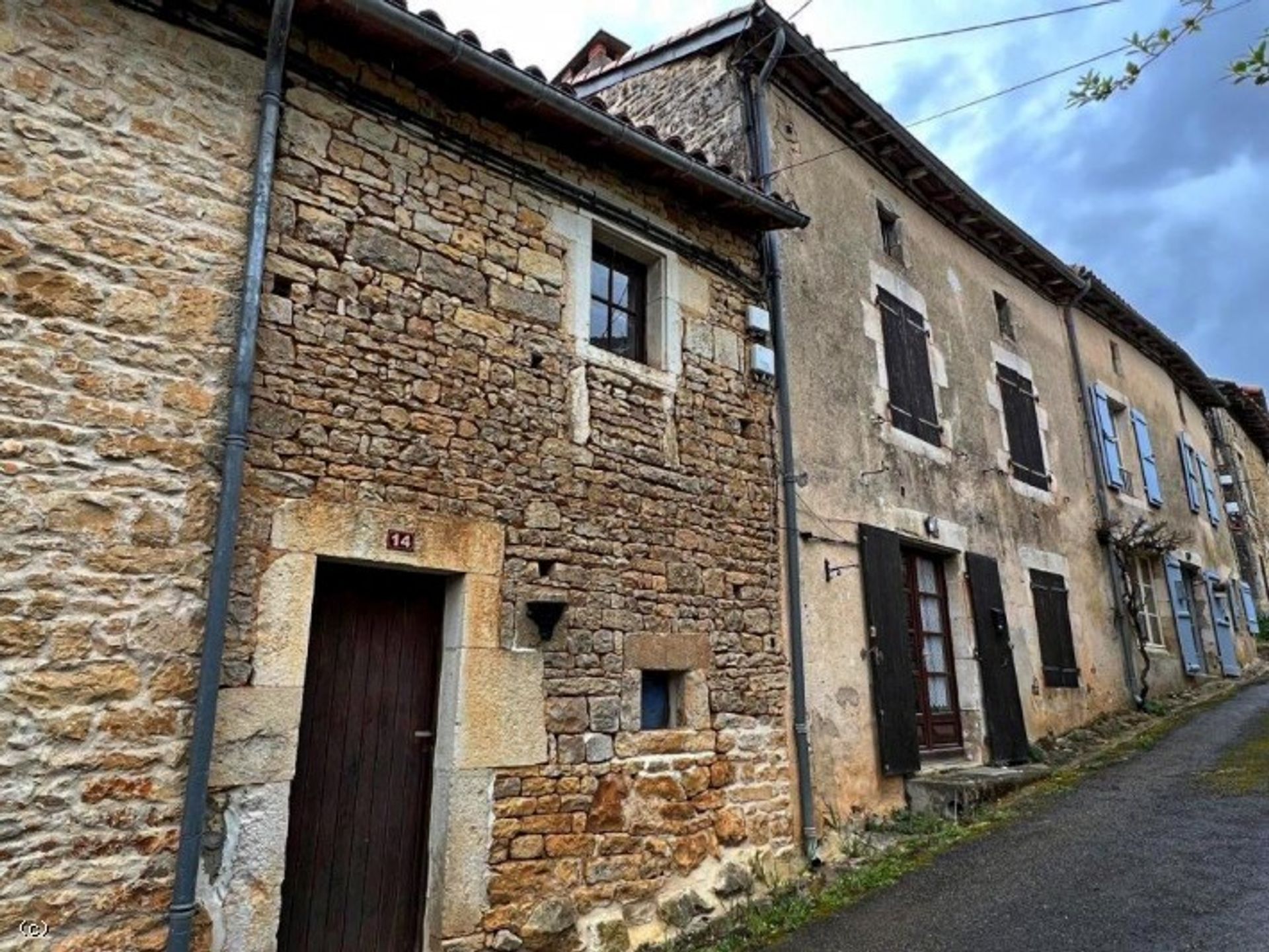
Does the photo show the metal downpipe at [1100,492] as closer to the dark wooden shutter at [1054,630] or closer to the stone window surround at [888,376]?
the dark wooden shutter at [1054,630]

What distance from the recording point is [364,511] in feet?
12.4

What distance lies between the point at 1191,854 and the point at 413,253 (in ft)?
18.3

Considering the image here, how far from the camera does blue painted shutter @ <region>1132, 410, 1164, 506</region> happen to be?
12109 mm

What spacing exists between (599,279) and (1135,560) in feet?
31.3

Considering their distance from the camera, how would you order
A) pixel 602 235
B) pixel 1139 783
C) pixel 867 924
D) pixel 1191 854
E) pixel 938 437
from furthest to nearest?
pixel 938 437 < pixel 1139 783 < pixel 602 235 < pixel 1191 854 < pixel 867 924

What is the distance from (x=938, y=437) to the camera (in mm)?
7824

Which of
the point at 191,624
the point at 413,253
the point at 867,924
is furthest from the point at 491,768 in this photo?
the point at 413,253

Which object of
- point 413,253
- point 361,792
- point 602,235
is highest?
point 602,235

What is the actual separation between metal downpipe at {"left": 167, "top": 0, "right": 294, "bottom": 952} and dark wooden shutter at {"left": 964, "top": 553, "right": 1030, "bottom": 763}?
637cm

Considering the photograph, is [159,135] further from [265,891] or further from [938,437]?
[938,437]

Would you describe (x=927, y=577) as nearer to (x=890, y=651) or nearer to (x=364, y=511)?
(x=890, y=651)

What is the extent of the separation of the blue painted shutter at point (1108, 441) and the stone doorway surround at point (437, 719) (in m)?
9.65

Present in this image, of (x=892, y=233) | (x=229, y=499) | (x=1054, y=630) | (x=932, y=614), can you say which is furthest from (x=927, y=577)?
(x=229, y=499)

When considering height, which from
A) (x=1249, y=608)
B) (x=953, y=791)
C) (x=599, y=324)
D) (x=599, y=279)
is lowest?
(x=953, y=791)
